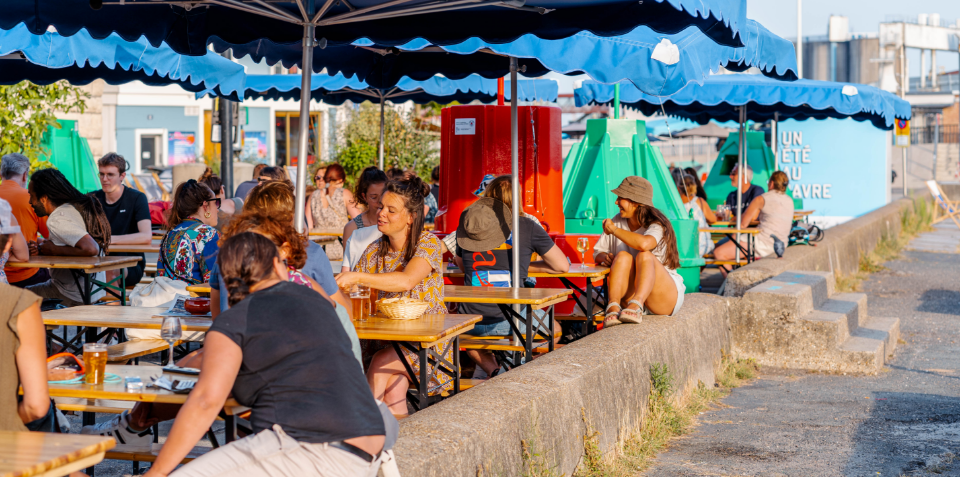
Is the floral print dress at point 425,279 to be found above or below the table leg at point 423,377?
above

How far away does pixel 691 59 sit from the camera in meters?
5.58

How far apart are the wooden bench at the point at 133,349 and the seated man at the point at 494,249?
2.25 meters

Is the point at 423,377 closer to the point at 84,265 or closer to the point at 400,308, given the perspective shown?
the point at 400,308

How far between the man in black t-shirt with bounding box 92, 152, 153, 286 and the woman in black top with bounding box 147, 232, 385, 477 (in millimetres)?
5493

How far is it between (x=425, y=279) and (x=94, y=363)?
200cm

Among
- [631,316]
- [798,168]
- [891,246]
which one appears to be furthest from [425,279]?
[798,168]

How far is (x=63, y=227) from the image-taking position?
6.84 m

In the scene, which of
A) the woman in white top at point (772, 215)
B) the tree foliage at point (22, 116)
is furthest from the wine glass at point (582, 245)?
the tree foliage at point (22, 116)

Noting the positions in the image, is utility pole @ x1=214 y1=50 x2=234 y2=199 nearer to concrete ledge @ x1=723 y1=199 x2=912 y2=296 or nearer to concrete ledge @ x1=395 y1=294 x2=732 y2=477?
concrete ledge @ x1=723 y1=199 x2=912 y2=296

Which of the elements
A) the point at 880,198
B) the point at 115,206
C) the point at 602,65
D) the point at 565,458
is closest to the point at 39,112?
the point at 115,206

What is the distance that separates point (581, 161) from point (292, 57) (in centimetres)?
306

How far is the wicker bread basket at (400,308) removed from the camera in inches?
182

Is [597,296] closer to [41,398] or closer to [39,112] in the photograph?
[41,398]

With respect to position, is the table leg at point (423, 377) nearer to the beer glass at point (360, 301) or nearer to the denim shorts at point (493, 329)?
the beer glass at point (360, 301)
